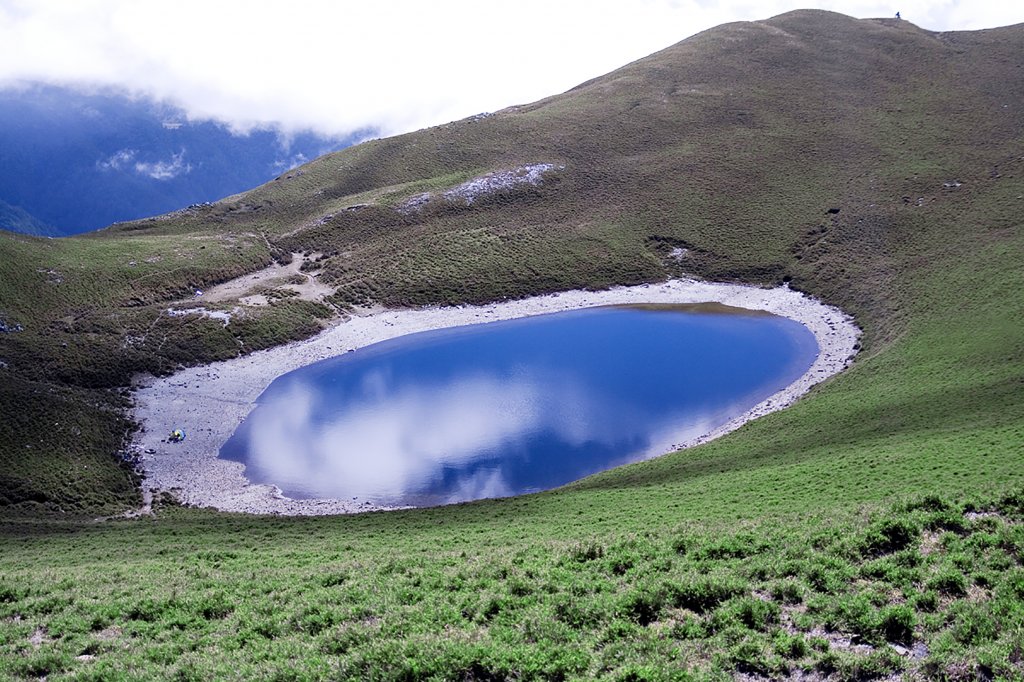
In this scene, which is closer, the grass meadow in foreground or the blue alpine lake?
the grass meadow in foreground

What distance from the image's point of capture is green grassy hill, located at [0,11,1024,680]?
12.2 metres

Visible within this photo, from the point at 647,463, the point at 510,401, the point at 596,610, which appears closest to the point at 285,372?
the point at 510,401

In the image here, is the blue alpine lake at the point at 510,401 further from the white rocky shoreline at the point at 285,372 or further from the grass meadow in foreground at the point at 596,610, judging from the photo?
the grass meadow in foreground at the point at 596,610

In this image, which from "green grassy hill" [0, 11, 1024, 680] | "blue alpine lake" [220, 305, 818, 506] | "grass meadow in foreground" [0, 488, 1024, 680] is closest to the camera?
"grass meadow in foreground" [0, 488, 1024, 680]

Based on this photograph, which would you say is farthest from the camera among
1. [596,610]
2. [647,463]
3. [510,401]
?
[510,401]

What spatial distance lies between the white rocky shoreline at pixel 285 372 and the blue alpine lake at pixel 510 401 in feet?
4.86

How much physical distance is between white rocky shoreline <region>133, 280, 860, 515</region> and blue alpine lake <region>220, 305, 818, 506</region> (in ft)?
4.86

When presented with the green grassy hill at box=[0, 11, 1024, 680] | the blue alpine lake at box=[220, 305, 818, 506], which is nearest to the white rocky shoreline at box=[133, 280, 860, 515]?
the blue alpine lake at box=[220, 305, 818, 506]

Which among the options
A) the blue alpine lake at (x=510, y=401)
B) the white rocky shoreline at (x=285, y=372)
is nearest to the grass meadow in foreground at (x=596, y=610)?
the blue alpine lake at (x=510, y=401)

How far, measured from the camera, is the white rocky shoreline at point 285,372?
155 feet

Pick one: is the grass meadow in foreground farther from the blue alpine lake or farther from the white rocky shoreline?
the white rocky shoreline

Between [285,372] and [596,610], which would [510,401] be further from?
[596,610]

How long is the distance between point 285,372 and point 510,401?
26.0 metres

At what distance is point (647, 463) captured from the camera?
42.0 meters
